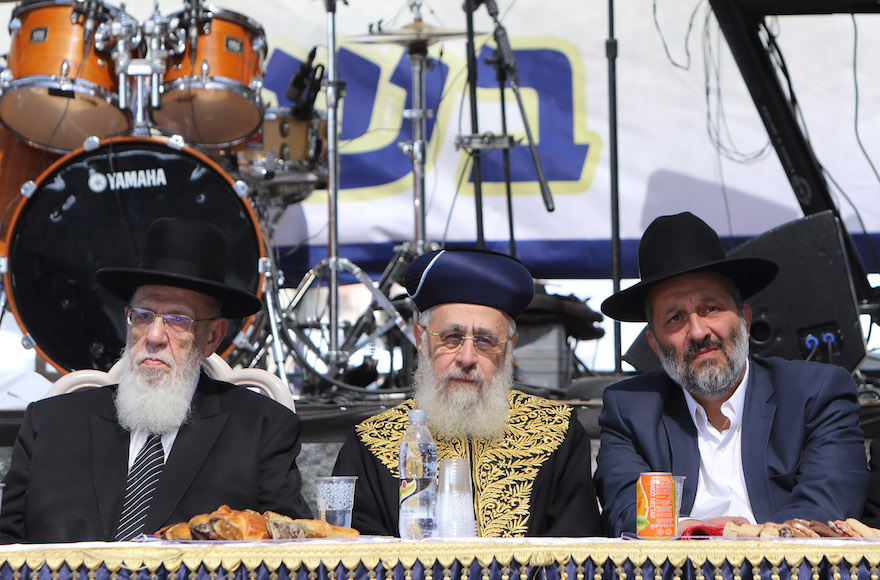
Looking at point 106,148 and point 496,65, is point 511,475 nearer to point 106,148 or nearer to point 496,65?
point 106,148

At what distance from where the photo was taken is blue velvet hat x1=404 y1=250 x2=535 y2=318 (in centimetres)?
326

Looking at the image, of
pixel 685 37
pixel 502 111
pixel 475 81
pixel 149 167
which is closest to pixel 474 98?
pixel 475 81

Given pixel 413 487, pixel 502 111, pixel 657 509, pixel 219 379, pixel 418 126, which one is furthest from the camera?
pixel 418 126

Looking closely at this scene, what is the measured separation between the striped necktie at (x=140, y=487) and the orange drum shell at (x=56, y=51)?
3063 mm

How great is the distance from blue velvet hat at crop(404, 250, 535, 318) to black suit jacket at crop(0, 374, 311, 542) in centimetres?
63

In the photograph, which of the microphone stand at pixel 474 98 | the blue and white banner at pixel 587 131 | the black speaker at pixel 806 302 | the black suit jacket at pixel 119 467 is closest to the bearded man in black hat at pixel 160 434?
the black suit jacket at pixel 119 467

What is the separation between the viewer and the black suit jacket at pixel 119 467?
314 cm

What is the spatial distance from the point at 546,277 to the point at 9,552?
4.93 meters

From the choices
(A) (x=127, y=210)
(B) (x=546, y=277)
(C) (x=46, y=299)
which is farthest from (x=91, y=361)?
(B) (x=546, y=277)

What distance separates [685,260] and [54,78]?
3.74 metres

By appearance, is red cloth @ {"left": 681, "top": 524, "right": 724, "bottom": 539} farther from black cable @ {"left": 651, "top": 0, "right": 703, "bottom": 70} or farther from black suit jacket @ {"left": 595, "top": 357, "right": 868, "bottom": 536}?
black cable @ {"left": 651, "top": 0, "right": 703, "bottom": 70}

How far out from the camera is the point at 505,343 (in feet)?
10.8

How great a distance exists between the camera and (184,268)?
11.1 ft

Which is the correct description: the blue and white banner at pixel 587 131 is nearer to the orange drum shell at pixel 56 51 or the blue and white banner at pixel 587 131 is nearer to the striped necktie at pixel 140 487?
the orange drum shell at pixel 56 51
